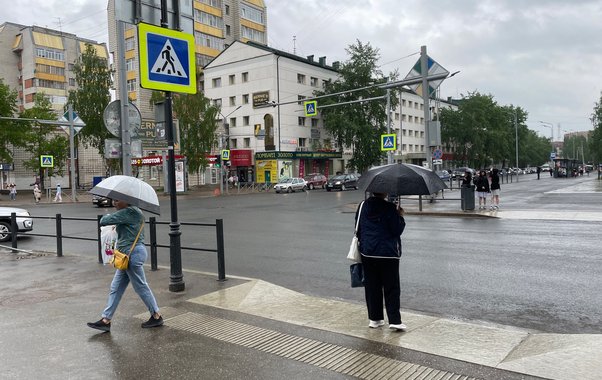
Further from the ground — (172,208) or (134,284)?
(172,208)

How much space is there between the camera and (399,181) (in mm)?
4902

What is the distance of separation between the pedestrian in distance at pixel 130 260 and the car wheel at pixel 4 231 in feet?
38.0

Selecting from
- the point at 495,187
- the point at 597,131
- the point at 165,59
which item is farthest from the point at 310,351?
the point at 597,131

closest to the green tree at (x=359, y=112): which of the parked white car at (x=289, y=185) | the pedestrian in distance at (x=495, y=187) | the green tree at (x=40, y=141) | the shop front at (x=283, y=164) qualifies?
the shop front at (x=283, y=164)

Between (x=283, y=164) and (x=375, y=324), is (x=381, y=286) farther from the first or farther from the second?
(x=283, y=164)

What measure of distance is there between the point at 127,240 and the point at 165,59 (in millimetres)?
2847

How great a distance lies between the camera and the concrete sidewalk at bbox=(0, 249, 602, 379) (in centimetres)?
411

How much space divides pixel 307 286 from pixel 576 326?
3793 mm

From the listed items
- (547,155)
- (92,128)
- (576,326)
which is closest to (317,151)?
(92,128)

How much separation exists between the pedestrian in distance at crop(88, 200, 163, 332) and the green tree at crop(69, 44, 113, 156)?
45.4m

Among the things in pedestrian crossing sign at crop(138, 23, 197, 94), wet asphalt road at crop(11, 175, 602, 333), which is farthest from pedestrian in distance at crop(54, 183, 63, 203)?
pedestrian crossing sign at crop(138, 23, 197, 94)

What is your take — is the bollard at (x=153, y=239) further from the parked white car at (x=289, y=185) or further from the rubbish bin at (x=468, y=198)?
the parked white car at (x=289, y=185)

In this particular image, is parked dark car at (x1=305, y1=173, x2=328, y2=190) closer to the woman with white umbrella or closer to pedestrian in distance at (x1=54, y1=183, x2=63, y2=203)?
pedestrian in distance at (x1=54, y1=183, x2=63, y2=203)

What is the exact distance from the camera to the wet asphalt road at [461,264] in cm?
619
